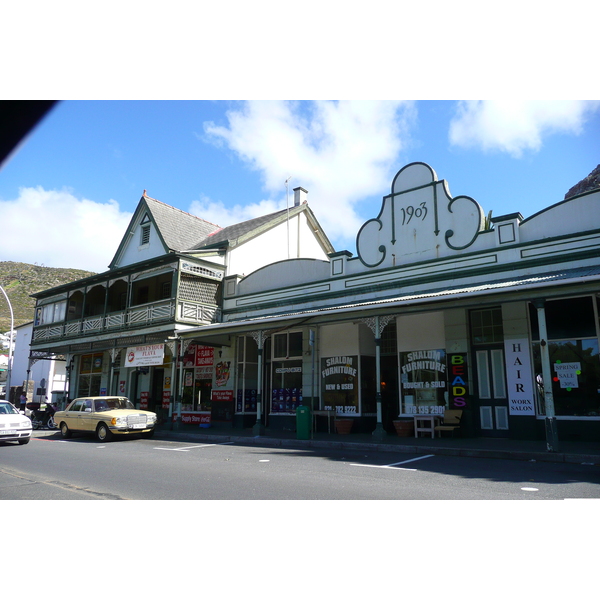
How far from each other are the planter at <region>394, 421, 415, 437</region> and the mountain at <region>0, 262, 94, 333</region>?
219ft

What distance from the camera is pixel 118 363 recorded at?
2591 centimetres

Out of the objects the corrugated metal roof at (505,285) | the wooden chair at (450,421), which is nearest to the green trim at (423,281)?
the corrugated metal roof at (505,285)

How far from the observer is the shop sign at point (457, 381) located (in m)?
14.3

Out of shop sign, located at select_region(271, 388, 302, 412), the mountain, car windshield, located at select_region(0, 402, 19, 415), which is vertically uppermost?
the mountain

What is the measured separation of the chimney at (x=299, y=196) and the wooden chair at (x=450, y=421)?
48.5 feet

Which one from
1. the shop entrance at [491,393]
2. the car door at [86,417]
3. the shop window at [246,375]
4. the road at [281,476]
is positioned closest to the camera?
the road at [281,476]

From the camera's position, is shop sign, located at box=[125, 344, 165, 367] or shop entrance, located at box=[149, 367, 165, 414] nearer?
shop sign, located at box=[125, 344, 165, 367]

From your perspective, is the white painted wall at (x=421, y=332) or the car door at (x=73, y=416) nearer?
the white painted wall at (x=421, y=332)

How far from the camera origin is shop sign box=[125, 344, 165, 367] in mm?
20375

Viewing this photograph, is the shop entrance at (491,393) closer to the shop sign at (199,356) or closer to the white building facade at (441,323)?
the white building facade at (441,323)

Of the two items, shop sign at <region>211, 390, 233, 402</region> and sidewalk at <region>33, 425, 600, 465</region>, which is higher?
shop sign at <region>211, 390, 233, 402</region>

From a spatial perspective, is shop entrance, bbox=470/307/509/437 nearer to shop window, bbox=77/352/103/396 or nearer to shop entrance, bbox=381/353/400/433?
shop entrance, bbox=381/353/400/433

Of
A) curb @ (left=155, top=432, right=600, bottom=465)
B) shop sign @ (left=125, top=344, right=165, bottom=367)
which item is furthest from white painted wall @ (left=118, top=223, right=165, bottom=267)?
curb @ (left=155, top=432, right=600, bottom=465)

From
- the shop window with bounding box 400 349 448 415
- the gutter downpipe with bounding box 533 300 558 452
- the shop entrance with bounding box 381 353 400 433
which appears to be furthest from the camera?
the shop entrance with bounding box 381 353 400 433
